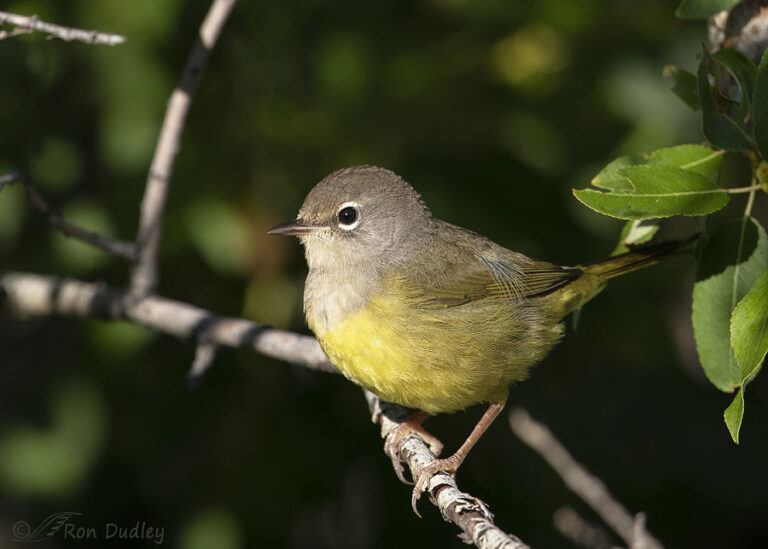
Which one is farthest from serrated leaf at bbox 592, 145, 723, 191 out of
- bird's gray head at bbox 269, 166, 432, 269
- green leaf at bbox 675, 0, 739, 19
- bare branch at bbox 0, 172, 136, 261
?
bare branch at bbox 0, 172, 136, 261

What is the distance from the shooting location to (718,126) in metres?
2.79

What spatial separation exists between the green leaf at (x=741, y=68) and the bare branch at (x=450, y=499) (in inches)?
63.6

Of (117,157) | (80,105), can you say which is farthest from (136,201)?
(80,105)

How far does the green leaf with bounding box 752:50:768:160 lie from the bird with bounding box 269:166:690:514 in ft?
3.75

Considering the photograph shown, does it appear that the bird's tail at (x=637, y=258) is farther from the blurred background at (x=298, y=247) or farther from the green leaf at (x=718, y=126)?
the green leaf at (x=718, y=126)

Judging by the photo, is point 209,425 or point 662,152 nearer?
point 662,152

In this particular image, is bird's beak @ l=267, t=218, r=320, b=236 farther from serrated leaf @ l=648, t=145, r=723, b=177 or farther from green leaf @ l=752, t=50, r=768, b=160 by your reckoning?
green leaf @ l=752, t=50, r=768, b=160

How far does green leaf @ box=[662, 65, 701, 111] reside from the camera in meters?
3.07

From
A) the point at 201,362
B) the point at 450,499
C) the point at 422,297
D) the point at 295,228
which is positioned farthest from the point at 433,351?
the point at 201,362

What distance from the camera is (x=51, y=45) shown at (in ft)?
14.2

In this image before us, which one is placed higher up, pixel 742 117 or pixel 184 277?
pixel 742 117

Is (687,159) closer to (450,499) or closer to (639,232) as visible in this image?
(639,232)

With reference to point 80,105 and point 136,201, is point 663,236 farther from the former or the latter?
point 80,105

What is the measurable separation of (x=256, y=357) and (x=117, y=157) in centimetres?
129
